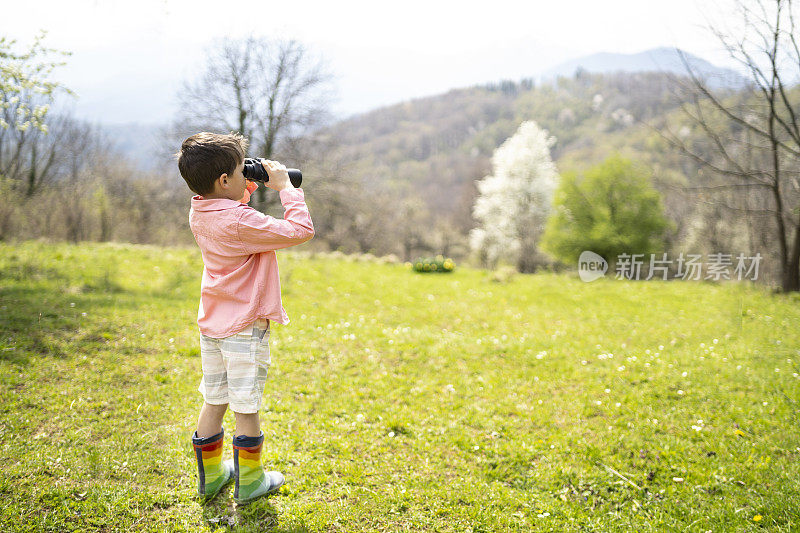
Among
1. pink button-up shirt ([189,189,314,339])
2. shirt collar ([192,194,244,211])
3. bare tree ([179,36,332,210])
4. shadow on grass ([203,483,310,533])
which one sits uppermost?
bare tree ([179,36,332,210])

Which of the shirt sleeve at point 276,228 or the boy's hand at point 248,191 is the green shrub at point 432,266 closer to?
the boy's hand at point 248,191

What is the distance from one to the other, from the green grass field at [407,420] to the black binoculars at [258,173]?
2142 mm

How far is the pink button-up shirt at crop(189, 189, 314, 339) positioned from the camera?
106 inches

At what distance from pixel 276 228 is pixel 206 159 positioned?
0.57 metres

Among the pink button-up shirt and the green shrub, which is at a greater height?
the pink button-up shirt

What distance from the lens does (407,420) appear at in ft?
15.2

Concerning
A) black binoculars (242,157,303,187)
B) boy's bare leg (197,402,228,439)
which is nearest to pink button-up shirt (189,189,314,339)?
black binoculars (242,157,303,187)

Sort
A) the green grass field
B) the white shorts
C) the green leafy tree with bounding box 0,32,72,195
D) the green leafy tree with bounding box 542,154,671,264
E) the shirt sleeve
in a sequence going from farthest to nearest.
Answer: the green leafy tree with bounding box 542,154,671,264 < the green leafy tree with bounding box 0,32,72,195 < the green grass field < the white shorts < the shirt sleeve

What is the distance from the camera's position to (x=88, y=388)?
14.9 ft

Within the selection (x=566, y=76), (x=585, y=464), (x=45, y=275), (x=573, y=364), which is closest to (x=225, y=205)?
(x=585, y=464)

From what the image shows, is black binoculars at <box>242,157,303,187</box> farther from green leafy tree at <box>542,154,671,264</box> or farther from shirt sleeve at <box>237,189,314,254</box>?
green leafy tree at <box>542,154,671,264</box>

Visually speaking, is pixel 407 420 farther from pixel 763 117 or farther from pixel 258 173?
pixel 763 117

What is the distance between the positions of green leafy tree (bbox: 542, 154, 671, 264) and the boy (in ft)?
64.3

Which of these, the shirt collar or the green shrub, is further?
the green shrub
